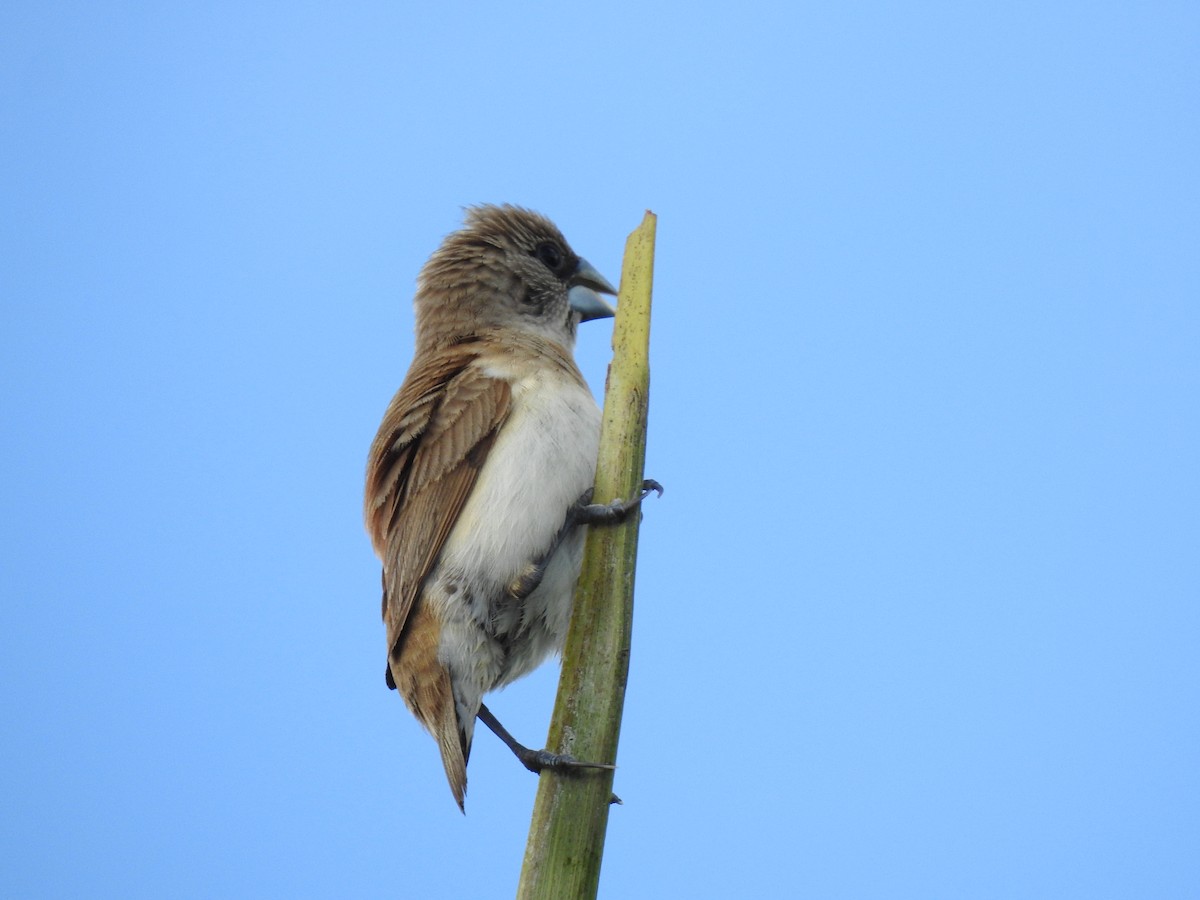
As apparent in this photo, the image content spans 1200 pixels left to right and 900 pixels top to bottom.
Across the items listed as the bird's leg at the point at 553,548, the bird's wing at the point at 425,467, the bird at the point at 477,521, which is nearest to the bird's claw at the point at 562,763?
the bird at the point at 477,521

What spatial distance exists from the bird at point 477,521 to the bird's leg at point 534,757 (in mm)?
11

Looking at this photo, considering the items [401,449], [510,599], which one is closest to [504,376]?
[401,449]

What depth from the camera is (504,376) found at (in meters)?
4.38

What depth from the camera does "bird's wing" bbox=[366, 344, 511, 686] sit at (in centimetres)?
410

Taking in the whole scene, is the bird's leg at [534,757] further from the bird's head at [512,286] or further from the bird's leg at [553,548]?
the bird's head at [512,286]

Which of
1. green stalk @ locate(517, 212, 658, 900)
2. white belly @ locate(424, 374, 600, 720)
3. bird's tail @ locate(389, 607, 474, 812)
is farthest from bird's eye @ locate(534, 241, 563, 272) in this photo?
green stalk @ locate(517, 212, 658, 900)

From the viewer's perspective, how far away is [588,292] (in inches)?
208

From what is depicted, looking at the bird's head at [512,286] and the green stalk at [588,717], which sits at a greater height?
the bird's head at [512,286]

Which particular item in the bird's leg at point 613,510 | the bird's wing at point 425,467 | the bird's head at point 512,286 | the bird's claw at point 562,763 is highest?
the bird's head at point 512,286

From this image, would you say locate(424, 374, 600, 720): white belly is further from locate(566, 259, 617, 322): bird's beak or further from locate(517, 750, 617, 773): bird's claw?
locate(566, 259, 617, 322): bird's beak

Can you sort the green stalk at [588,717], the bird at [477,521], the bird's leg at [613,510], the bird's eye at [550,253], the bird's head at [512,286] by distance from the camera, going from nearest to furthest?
the green stalk at [588,717]
the bird's leg at [613,510]
the bird at [477,521]
the bird's head at [512,286]
the bird's eye at [550,253]

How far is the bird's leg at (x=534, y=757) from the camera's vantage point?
306cm

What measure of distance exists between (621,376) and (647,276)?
306 millimetres

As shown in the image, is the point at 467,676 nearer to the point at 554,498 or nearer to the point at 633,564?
the point at 554,498
